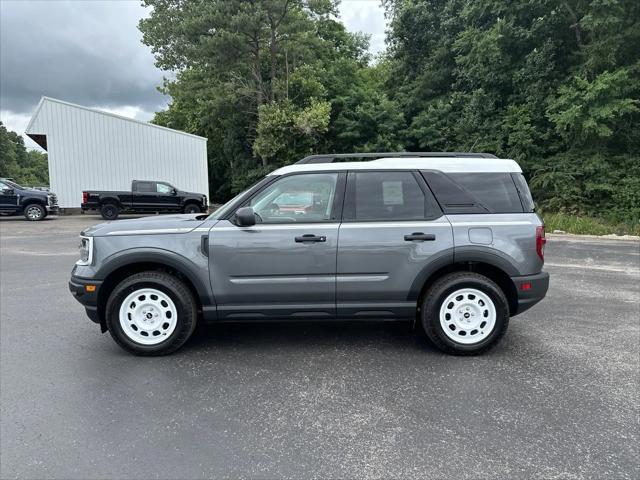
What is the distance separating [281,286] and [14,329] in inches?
127

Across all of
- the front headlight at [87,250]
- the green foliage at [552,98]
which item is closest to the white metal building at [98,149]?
the green foliage at [552,98]

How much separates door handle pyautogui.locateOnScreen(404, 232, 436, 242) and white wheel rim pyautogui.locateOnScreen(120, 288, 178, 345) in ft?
7.38

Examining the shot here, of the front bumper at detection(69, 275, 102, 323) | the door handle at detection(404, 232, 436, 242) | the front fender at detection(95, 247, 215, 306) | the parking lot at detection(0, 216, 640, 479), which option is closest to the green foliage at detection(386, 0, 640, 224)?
the parking lot at detection(0, 216, 640, 479)

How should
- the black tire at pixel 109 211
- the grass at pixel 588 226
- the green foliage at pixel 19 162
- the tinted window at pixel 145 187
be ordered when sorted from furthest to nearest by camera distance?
the green foliage at pixel 19 162 → the tinted window at pixel 145 187 → the black tire at pixel 109 211 → the grass at pixel 588 226

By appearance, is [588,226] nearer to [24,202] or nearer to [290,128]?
[290,128]

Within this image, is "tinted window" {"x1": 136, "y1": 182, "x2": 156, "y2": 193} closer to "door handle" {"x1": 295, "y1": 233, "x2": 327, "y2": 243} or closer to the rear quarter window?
"door handle" {"x1": 295, "y1": 233, "x2": 327, "y2": 243}

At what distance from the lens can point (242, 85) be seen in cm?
2534

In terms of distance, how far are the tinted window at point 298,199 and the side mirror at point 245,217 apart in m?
0.15

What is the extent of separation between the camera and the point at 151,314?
4.13 m

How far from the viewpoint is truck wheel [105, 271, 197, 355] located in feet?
13.3

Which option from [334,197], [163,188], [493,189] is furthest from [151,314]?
[163,188]

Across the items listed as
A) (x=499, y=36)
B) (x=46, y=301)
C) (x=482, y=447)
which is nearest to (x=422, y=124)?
(x=499, y=36)

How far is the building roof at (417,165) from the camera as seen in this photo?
4.27 meters

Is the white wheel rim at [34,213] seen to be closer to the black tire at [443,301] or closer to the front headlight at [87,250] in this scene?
the front headlight at [87,250]
